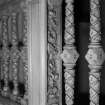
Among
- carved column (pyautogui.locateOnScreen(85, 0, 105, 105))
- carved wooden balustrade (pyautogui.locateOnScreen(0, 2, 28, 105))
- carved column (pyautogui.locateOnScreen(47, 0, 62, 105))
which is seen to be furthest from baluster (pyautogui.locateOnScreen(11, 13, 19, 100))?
carved column (pyautogui.locateOnScreen(85, 0, 105, 105))

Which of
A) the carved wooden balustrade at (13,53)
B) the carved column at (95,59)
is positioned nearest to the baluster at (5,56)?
the carved wooden balustrade at (13,53)

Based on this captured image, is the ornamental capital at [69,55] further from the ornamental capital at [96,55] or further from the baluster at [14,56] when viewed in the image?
the baluster at [14,56]

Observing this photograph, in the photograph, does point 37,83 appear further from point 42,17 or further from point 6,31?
point 6,31

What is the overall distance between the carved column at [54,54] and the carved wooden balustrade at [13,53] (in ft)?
0.56

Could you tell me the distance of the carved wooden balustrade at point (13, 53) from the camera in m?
1.28

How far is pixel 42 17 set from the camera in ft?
3.39

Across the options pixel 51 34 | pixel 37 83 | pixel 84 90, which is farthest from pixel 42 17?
pixel 84 90

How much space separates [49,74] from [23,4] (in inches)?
16.8

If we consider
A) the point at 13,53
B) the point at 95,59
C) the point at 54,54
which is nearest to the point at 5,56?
the point at 13,53

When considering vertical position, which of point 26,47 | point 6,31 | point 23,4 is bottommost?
point 26,47

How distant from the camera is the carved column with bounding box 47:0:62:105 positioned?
3.43 ft

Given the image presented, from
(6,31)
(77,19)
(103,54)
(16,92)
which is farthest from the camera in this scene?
(6,31)

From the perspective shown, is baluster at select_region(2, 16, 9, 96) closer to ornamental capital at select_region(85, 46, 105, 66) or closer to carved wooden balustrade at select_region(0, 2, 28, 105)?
carved wooden balustrade at select_region(0, 2, 28, 105)

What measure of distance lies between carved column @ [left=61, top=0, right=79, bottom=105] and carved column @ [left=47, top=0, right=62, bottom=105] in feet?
0.26
